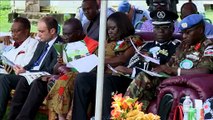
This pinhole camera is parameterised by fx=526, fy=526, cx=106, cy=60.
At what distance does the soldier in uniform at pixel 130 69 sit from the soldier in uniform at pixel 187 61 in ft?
0.77

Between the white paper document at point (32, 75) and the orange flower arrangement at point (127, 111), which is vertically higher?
the orange flower arrangement at point (127, 111)

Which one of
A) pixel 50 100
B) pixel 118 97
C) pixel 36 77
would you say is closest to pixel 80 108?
pixel 50 100

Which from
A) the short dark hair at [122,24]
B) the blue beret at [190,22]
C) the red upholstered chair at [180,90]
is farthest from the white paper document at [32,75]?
the blue beret at [190,22]

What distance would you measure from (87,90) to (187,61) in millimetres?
1038

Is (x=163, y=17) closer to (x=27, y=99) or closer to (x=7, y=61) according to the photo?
(x=27, y=99)

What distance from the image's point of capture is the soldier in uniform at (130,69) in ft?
17.3

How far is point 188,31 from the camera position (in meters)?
5.16

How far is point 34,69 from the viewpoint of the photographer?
6.00m

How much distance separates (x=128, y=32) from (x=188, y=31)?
86cm

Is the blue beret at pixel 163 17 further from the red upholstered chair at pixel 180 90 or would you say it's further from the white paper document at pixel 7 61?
the white paper document at pixel 7 61

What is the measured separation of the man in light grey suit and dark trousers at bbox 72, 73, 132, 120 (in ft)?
4.27

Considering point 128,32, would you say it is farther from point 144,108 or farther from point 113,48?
point 144,108

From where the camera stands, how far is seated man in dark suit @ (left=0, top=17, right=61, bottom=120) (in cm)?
570

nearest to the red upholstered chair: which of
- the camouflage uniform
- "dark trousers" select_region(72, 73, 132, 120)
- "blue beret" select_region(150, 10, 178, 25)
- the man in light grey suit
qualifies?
the camouflage uniform
